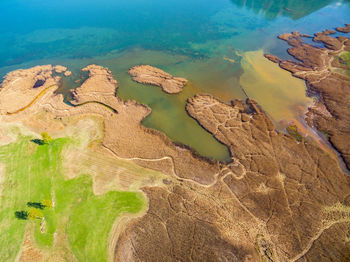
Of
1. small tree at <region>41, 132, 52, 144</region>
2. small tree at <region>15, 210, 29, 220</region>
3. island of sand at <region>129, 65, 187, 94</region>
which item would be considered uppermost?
island of sand at <region>129, 65, 187, 94</region>

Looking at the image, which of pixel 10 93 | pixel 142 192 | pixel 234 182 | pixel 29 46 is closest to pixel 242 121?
pixel 234 182

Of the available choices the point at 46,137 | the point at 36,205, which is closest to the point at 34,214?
the point at 36,205

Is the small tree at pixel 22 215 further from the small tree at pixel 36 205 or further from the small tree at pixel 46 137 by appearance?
the small tree at pixel 46 137

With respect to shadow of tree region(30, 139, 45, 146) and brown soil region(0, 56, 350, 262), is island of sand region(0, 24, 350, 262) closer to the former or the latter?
brown soil region(0, 56, 350, 262)

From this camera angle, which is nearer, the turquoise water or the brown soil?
the brown soil

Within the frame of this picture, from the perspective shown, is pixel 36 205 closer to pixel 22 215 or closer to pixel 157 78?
pixel 22 215

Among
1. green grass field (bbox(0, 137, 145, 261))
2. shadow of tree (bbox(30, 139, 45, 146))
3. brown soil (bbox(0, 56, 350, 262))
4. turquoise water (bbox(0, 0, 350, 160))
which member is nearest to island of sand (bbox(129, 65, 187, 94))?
turquoise water (bbox(0, 0, 350, 160))
